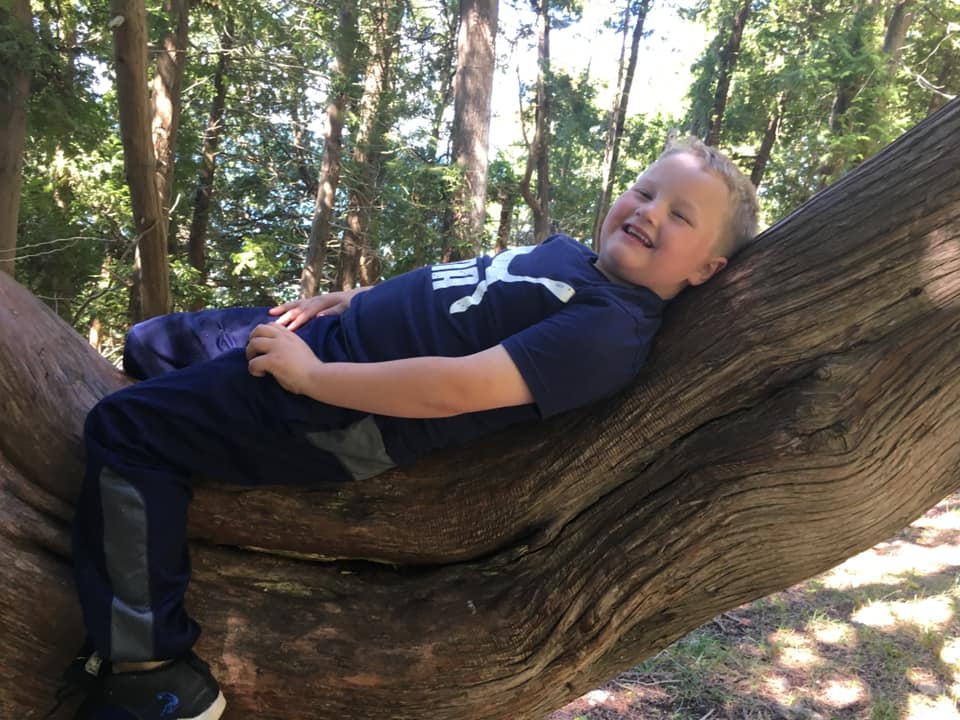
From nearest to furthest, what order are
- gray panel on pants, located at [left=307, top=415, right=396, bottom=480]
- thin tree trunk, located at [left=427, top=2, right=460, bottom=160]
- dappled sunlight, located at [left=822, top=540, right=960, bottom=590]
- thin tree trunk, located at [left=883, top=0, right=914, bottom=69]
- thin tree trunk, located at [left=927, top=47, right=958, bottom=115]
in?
gray panel on pants, located at [left=307, top=415, right=396, bottom=480]
dappled sunlight, located at [left=822, top=540, right=960, bottom=590]
thin tree trunk, located at [left=883, top=0, right=914, bottom=69]
thin tree trunk, located at [left=927, top=47, right=958, bottom=115]
thin tree trunk, located at [left=427, top=2, right=460, bottom=160]

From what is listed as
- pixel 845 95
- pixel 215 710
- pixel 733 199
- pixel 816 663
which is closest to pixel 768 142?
pixel 845 95

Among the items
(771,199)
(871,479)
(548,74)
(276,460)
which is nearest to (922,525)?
(871,479)

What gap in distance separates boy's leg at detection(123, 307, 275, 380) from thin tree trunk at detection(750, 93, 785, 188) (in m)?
13.2

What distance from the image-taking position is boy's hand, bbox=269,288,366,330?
197 centimetres

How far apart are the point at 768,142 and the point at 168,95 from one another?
12.2m

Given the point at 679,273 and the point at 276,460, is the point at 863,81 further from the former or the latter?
the point at 276,460

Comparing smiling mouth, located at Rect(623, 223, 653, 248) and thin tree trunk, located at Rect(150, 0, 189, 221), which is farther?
thin tree trunk, located at Rect(150, 0, 189, 221)

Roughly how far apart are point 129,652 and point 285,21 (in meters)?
9.39

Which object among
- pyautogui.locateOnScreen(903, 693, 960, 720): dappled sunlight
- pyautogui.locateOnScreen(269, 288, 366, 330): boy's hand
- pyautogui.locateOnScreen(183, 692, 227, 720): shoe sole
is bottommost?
pyautogui.locateOnScreen(903, 693, 960, 720): dappled sunlight

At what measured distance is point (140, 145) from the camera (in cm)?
320

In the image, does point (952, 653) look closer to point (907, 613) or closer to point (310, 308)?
point (907, 613)

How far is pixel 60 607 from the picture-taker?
1545 millimetres

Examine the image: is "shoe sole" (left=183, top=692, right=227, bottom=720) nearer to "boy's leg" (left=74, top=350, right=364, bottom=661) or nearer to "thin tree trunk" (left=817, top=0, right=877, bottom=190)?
"boy's leg" (left=74, top=350, right=364, bottom=661)

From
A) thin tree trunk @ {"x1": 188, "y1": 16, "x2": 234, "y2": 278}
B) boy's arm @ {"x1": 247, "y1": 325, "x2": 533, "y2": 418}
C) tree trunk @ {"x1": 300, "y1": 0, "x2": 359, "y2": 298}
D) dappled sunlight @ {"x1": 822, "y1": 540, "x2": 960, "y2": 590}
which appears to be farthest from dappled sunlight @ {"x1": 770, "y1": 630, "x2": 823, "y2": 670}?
thin tree trunk @ {"x1": 188, "y1": 16, "x2": 234, "y2": 278}
